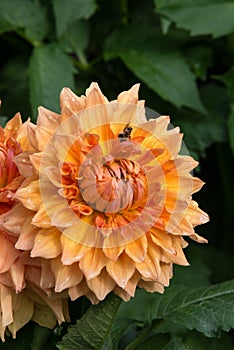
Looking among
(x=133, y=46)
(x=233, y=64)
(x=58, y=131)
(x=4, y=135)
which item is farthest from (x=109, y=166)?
(x=233, y=64)

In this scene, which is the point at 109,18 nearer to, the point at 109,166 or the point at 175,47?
the point at 175,47

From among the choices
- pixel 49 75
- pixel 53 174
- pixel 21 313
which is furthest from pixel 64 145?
pixel 49 75

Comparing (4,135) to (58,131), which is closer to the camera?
(58,131)

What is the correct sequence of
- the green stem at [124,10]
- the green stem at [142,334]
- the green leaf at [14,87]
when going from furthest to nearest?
1. the green stem at [124,10]
2. the green leaf at [14,87]
3. the green stem at [142,334]

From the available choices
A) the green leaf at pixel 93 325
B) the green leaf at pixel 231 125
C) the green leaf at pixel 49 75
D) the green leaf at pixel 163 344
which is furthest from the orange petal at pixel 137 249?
the green leaf at pixel 231 125

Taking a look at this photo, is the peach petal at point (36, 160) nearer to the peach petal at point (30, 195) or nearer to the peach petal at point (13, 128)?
the peach petal at point (30, 195)

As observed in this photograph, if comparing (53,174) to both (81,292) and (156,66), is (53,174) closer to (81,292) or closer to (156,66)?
(81,292)
